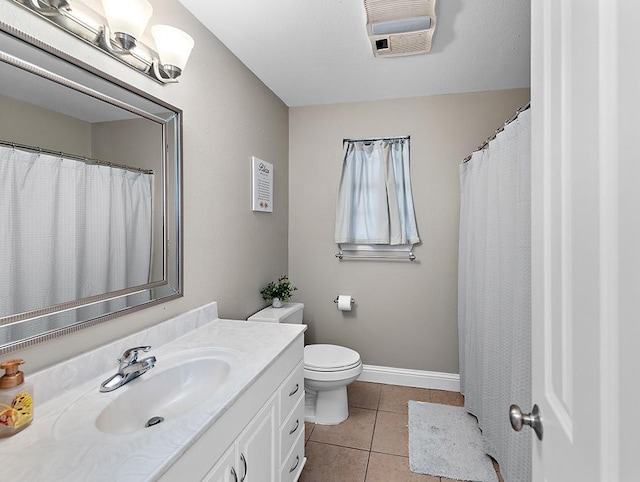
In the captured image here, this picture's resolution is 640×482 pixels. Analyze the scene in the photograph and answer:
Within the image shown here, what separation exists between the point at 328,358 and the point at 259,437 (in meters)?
1.11

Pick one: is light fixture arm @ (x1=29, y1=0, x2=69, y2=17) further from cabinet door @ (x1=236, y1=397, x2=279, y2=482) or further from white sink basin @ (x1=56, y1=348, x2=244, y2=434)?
cabinet door @ (x1=236, y1=397, x2=279, y2=482)

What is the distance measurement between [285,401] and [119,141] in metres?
1.26

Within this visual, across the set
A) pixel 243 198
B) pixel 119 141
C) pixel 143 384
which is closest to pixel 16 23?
Result: pixel 119 141

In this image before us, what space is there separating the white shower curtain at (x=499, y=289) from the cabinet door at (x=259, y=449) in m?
1.09

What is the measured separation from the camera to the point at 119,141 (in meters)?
1.31

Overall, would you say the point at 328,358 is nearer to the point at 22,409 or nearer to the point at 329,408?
the point at 329,408

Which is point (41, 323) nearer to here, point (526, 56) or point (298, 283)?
point (298, 283)

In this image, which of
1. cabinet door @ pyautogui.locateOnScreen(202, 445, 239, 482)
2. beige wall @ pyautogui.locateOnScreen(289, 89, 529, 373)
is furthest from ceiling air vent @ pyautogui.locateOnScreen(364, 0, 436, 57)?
cabinet door @ pyautogui.locateOnScreen(202, 445, 239, 482)

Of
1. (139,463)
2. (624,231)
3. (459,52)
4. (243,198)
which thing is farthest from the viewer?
(243,198)

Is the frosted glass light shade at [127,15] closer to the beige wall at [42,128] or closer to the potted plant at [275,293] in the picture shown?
the beige wall at [42,128]

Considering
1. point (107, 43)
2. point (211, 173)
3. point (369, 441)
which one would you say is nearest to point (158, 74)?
point (107, 43)

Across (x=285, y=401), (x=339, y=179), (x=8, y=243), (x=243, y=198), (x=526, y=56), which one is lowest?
(x=285, y=401)

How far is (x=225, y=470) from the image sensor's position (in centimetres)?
98

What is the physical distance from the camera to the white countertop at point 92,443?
699 millimetres
